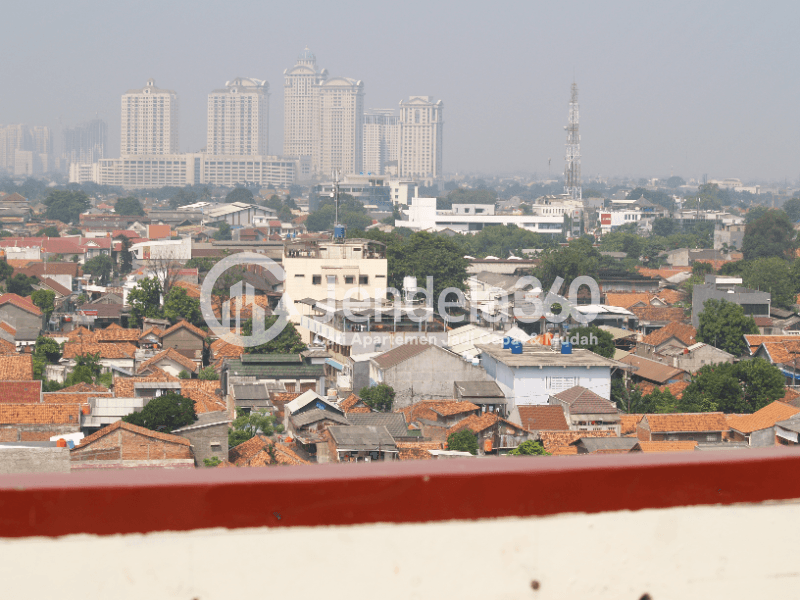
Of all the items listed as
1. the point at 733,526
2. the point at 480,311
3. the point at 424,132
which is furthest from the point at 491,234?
the point at 424,132

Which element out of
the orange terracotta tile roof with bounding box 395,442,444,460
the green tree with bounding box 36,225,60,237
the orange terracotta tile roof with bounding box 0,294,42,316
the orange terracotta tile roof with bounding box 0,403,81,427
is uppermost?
the green tree with bounding box 36,225,60,237

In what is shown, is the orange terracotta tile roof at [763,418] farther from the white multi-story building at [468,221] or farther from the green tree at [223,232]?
the green tree at [223,232]

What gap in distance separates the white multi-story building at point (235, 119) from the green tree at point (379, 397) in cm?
6555

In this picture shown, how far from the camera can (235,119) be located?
236 ft

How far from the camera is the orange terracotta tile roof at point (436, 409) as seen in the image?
7.86 metres

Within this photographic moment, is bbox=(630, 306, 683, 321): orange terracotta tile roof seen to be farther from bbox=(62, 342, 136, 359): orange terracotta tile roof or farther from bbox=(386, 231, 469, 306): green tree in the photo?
bbox=(62, 342, 136, 359): orange terracotta tile roof

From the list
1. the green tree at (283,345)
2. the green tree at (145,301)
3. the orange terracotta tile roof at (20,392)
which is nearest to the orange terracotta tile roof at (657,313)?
the green tree at (283,345)

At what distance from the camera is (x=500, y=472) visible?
797mm

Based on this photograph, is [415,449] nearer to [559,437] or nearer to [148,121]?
[559,437]

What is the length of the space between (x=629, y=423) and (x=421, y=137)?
222 ft

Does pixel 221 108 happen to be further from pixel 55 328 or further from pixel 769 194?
pixel 55 328

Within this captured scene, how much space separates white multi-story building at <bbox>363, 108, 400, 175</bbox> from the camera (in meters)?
76.4

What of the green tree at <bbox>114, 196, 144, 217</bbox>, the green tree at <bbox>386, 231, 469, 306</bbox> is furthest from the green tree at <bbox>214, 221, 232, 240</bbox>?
the green tree at <bbox>386, 231, 469, 306</bbox>

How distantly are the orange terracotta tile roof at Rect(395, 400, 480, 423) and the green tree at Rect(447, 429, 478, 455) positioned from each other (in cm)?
69
